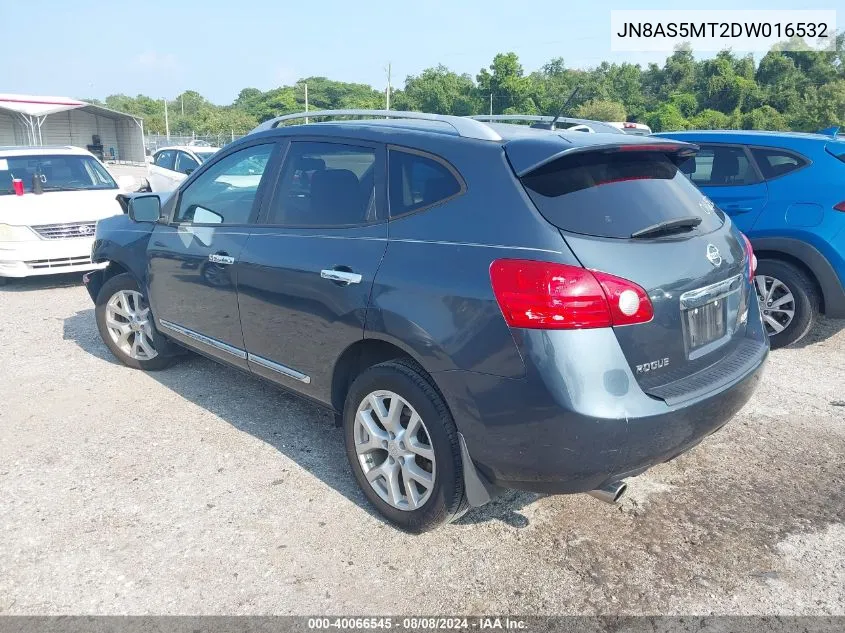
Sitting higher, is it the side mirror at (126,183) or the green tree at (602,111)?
the green tree at (602,111)

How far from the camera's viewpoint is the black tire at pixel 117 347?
4.93 meters

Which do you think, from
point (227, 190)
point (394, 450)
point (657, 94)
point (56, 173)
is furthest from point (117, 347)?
point (657, 94)

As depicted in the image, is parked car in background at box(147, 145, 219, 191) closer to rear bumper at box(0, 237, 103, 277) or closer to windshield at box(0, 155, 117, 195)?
windshield at box(0, 155, 117, 195)

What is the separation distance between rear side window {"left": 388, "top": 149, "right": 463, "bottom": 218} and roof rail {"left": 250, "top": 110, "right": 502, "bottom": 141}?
0.20 metres

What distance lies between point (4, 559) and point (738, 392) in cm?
325

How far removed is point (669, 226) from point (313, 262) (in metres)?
1.66

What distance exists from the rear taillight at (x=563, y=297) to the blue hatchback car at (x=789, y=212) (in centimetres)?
353

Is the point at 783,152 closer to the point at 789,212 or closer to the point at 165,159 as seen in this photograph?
the point at 789,212

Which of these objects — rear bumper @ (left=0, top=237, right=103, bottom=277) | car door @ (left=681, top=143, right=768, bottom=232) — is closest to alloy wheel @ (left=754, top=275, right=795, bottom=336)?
car door @ (left=681, top=143, right=768, bottom=232)

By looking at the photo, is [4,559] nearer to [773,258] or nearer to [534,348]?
[534,348]

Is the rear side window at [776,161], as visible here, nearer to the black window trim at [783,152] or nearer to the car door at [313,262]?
the black window trim at [783,152]

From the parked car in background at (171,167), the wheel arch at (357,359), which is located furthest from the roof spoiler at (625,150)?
the parked car in background at (171,167)

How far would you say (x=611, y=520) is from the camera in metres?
3.21

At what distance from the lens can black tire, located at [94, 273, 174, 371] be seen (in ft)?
16.2
